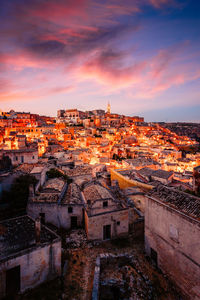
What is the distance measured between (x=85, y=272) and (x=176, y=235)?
19.1ft

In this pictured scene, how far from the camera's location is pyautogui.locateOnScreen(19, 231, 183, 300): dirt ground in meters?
8.64

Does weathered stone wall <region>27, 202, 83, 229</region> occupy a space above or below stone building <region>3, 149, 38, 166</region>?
below

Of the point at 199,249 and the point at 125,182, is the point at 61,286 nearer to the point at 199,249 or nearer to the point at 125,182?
the point at 199,249

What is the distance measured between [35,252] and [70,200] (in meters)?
6.63

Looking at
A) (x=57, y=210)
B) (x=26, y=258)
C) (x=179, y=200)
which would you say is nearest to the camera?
(x=26, y=258)

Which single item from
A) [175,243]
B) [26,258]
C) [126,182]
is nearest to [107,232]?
[175,243]

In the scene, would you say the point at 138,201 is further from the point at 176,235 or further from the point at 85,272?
the point at 85,272

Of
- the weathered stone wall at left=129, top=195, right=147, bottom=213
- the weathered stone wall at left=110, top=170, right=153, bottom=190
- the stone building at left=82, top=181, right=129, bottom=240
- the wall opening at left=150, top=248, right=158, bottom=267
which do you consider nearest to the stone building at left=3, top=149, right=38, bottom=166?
the weathered stone wall at left=110, top=170, right=153, bottom=190

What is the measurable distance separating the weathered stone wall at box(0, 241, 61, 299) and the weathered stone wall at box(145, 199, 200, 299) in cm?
636

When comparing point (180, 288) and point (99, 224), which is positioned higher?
point (99, 224)

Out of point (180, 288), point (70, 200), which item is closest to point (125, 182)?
point (70, 200)

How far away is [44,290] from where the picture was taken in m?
8.63

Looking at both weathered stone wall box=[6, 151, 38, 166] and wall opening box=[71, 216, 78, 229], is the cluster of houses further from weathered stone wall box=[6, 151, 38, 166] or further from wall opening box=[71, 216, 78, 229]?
weathered stone wall box=[6, 151, 38, 166]

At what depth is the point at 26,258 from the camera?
27.6 feet
